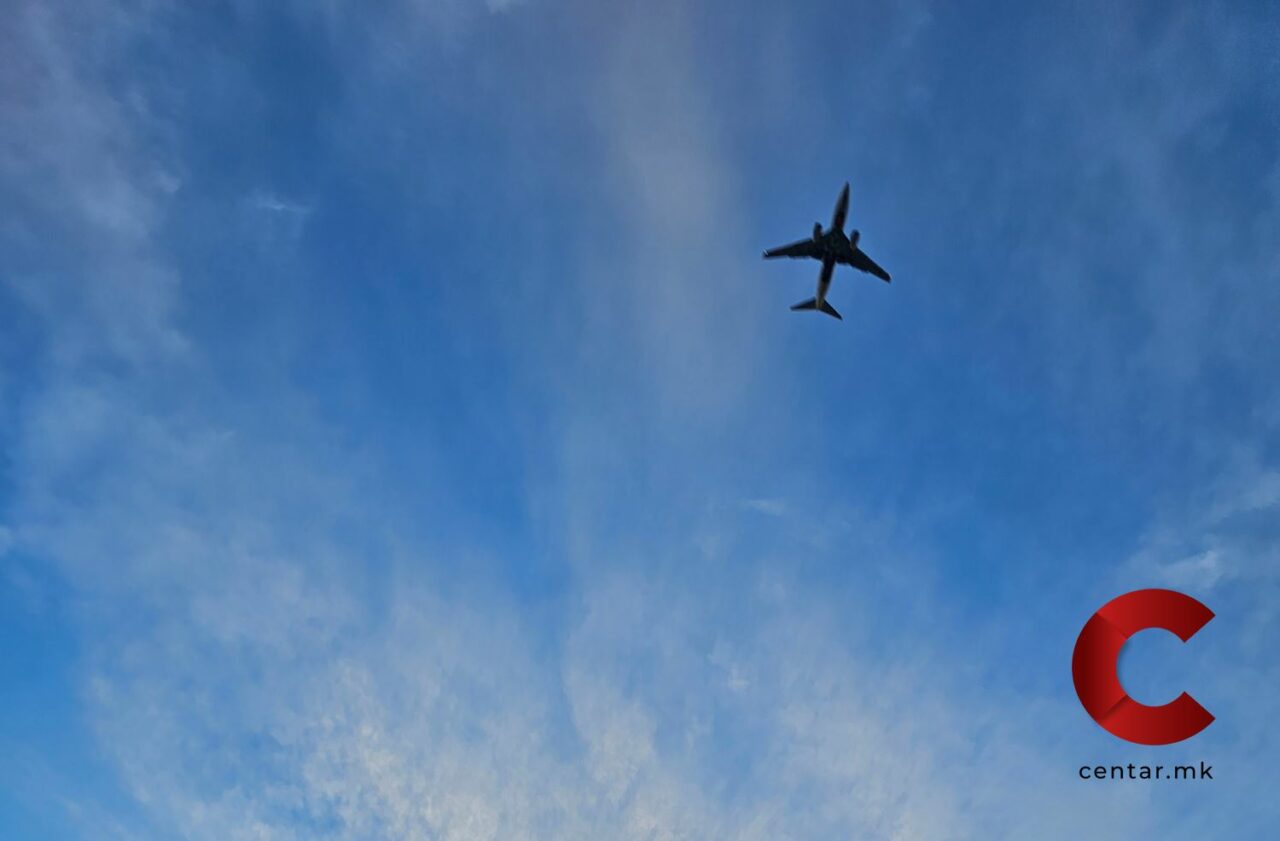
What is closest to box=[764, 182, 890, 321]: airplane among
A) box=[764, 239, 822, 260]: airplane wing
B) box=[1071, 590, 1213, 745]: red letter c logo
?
box=[764, 239, 822, 260]: airplane wing

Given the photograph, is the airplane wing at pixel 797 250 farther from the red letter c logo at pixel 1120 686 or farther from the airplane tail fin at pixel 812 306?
the red letter c logo at pixel 1120 686

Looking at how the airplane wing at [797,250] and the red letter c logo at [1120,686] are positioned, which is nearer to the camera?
the red letter c logo at [1120,686]

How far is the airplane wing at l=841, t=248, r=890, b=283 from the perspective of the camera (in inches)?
4021

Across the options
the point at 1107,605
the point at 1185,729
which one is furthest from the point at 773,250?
the point at 1185,729

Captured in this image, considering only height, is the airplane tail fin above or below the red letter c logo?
above

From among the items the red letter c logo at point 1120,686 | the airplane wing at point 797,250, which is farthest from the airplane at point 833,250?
the red letter c logo at point 1120,686

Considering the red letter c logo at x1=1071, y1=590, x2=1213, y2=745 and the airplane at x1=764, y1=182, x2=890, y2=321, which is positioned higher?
the airplane at x1=764, y1=182, x2=890, y2=321

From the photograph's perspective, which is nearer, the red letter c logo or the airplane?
the red letter c logo

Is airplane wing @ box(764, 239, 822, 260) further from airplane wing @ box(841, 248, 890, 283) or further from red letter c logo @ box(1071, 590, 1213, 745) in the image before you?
red letter c logo @ box(1071, 590, 1213, 745)

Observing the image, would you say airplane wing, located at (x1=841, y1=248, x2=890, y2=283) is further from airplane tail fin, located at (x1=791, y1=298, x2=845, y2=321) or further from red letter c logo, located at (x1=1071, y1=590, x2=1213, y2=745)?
red letter c logo, located at (x1=1071, y1=590, x2=1213, y2=745)

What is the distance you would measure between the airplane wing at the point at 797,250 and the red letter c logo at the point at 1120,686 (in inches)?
2483

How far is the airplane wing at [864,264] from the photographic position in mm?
102125

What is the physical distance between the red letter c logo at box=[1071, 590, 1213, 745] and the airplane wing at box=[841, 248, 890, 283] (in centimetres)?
5754

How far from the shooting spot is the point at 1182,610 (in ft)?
234
